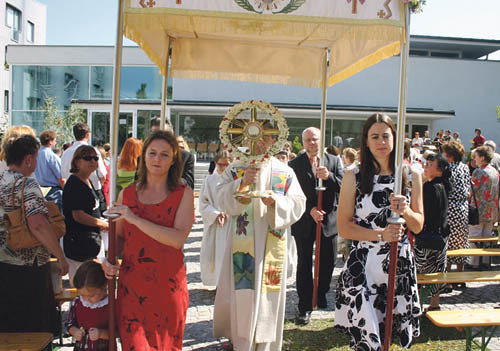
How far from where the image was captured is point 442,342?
439 centimetres

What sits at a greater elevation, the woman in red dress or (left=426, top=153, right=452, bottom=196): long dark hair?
(left=426, top=153, right=452, bottom=196): long dark hair

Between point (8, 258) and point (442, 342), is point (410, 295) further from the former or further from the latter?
point (8, 258)

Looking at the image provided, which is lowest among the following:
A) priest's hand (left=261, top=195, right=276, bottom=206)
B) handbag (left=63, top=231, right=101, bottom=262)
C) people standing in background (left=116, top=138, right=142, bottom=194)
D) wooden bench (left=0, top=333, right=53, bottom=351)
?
wooden bench (left=0, top=333, right=53, bottom=351)

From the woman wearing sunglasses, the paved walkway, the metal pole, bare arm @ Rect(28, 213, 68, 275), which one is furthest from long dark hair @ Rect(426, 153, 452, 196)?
bare arm @ Rect(28, 213, 68, 275)

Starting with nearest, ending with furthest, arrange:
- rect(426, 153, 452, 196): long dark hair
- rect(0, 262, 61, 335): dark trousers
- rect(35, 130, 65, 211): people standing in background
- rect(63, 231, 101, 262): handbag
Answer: rect(0, 262, 61, 335): dark trousers < rect(63, 231, 101, 262): handbag < rect(426, 153, 452, 196): long dark hair < rect(35, 130, 65, 211): people standing in background

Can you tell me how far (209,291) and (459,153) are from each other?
4191 mm

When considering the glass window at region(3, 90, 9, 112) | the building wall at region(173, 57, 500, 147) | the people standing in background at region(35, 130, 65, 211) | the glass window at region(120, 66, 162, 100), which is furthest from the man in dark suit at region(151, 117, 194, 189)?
the glass window at region(3, 90, 9, 112)

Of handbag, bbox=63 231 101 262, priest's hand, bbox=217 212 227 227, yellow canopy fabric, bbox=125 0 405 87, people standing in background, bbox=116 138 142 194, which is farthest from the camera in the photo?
people standing in background, bbox=116 138 142 194

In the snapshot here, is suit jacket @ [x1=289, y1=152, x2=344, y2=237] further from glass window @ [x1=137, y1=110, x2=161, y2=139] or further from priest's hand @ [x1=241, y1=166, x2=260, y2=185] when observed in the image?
glass window @ [x1=137, y1=110, x2=161, y2=139]

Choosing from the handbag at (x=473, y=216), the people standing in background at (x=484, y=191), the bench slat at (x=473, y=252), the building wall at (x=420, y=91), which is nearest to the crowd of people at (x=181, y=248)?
the bench slat at (x=473, y=252)

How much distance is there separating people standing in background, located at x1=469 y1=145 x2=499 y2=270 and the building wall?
19982mm

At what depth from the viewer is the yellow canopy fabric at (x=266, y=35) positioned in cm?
297

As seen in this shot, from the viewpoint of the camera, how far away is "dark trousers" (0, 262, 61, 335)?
3283 mm

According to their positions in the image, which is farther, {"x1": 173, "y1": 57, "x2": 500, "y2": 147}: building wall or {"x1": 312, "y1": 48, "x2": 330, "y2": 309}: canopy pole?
{"x1": 173, "y1": 57, "x2": 500, "y2": 147}: building wall
